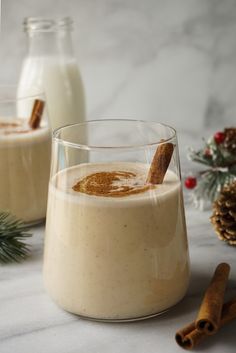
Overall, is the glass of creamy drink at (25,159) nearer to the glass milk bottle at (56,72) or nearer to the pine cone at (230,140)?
the glass milk bottle at (56,72)

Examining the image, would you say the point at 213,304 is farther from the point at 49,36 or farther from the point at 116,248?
the point at 49,36

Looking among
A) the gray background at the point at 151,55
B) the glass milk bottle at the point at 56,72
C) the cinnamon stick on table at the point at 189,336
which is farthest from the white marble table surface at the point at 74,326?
the gray background at the point at 151,55

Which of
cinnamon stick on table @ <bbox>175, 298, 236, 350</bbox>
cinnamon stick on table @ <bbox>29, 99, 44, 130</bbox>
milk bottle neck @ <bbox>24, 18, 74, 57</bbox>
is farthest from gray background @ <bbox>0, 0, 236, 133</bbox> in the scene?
cinnamon stick on table @ <bbox>175, 298, 236, 350</bbox>

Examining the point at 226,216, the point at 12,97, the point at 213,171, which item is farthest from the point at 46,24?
the point at 226,216

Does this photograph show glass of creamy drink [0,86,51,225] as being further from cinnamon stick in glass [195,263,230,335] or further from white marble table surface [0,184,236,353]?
cinnamon stick in glass [195,263,230,335]

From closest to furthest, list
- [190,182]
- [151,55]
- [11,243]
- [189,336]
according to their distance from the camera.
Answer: [189,336] → [11,243] → [190,182] → [151,55]

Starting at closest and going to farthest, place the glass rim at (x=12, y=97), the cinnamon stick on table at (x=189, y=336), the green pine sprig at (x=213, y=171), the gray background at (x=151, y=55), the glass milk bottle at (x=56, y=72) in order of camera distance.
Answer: the cinnamon stick on table at (x=189, y=336) < the glass rim at (x=12, y=97) < the green pine sprig at (x=213, y=171) < the glass milk bottle at (x=56, y=72) < the gray background at (x=151, y=55)
